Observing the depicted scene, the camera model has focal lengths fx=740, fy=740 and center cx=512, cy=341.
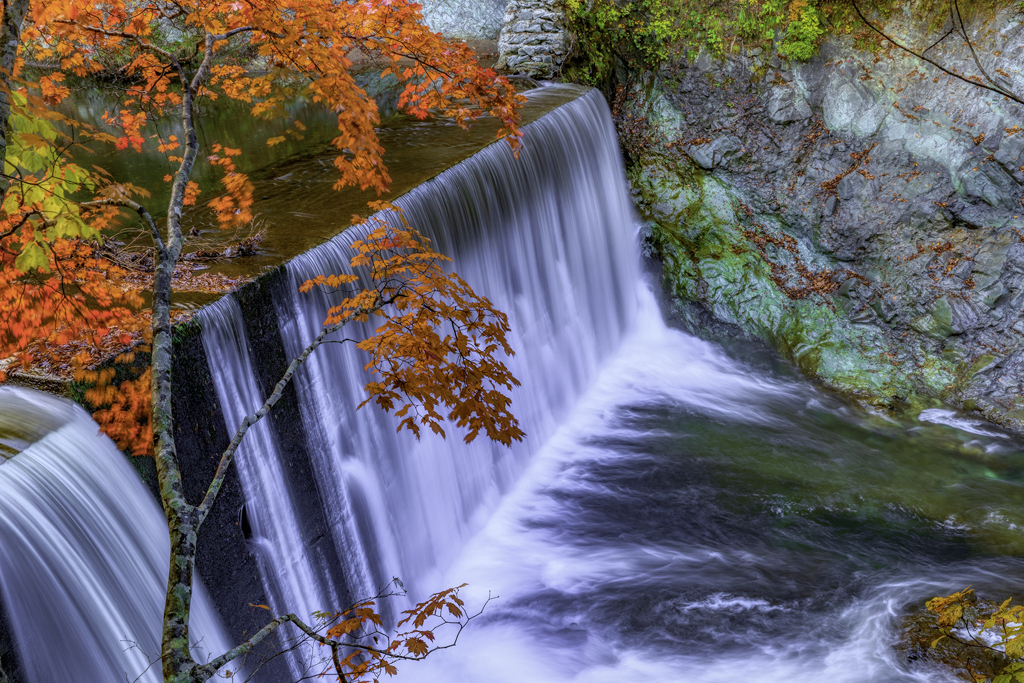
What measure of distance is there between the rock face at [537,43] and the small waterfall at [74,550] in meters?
10.5

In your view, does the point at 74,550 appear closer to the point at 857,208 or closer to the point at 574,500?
the point at 574,500

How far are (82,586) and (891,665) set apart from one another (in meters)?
5.68

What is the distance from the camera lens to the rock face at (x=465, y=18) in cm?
1659

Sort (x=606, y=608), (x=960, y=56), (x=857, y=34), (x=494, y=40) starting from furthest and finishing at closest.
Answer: (x=494, y=40)
(x=857, y=34)
(x=960, y=56)
(x=606, y=608)

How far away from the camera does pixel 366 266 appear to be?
6188mm

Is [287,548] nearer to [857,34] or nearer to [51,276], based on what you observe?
[51,276]

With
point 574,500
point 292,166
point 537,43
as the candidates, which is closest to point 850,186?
point 537,43

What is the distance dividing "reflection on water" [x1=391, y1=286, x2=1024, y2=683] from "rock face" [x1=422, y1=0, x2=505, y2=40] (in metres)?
10.2

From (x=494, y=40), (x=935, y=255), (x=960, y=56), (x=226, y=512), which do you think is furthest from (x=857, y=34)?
(x=226, y=512)

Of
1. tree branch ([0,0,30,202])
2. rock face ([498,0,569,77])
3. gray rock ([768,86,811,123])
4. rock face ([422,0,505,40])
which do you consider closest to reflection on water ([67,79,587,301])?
rock face ([498,0,569,77])

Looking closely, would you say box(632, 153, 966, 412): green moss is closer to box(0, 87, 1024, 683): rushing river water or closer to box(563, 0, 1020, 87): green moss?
box(0, 87, 1024, 683): rushing river water

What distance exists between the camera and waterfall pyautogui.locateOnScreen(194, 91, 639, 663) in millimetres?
5383

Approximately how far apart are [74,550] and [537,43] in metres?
11.3

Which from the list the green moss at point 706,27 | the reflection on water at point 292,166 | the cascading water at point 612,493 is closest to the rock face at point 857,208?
the green moss at point 706,27
